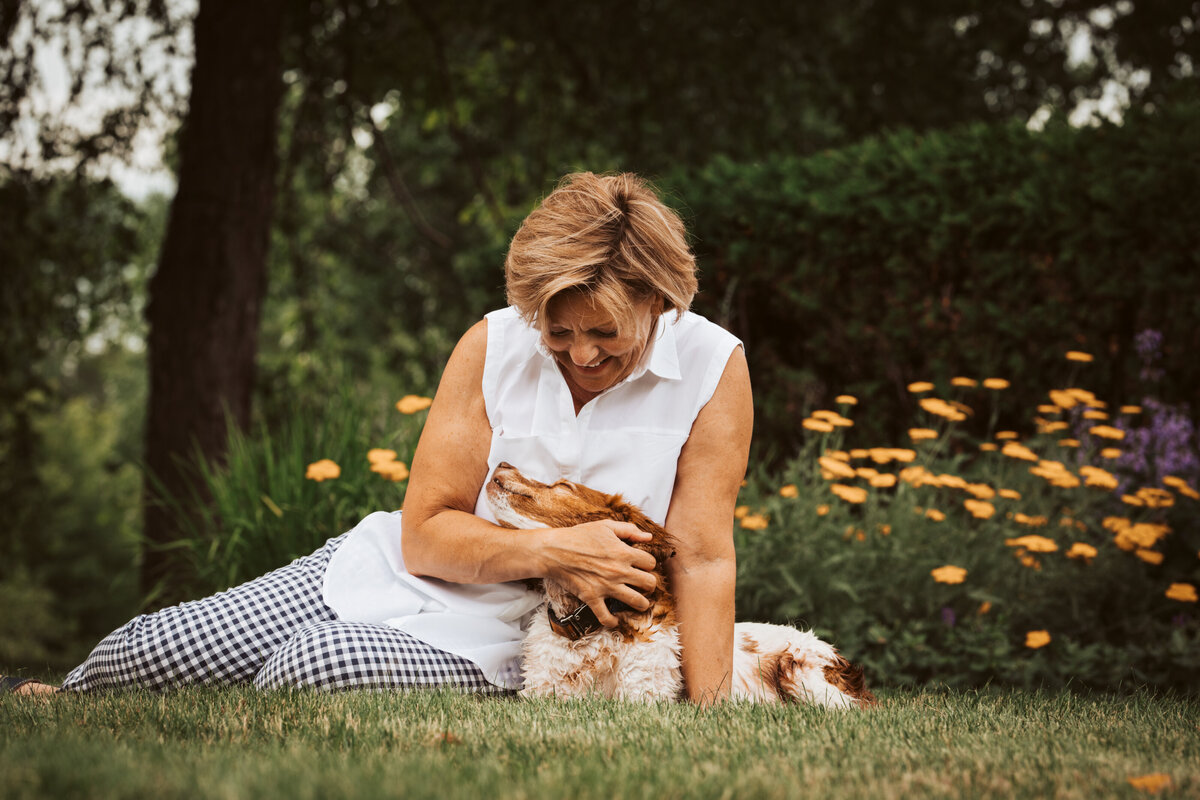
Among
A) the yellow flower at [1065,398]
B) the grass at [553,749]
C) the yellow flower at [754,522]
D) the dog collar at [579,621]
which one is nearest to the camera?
the grass at [553,749]

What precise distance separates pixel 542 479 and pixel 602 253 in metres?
0.71

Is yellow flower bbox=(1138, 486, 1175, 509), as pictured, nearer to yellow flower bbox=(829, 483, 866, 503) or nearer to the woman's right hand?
yellow flower bbox=(829, 483, 866, 503)

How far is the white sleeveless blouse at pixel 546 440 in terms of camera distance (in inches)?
113

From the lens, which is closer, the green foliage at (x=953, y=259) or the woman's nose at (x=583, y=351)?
the woman's nose at (x=583, y=351)

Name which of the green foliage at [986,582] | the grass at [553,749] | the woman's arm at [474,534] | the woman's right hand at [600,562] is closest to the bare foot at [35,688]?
the grass at [553,749]

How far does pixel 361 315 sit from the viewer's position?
1744cm

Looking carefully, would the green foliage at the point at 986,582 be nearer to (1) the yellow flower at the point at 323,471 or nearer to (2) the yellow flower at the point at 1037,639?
(2) the yellow flower at the point at 1037,639

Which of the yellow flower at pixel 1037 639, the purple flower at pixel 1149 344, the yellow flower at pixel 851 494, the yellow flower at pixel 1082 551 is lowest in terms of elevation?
the yellow flower at pixel 1037 639

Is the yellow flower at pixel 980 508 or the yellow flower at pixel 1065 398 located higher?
the yellow flower at pixel 1065 398

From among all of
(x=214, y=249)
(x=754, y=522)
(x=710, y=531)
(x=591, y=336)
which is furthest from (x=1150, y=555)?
(x=214, y=249)

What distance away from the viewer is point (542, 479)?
2.91 meters

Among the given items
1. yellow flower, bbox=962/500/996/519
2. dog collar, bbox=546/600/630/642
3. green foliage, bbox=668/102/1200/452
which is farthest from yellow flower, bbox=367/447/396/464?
yellow flower, bbox=962/500/996/519

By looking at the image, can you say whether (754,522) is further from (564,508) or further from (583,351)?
(583,351)

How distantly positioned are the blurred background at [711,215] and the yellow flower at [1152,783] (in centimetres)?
179
